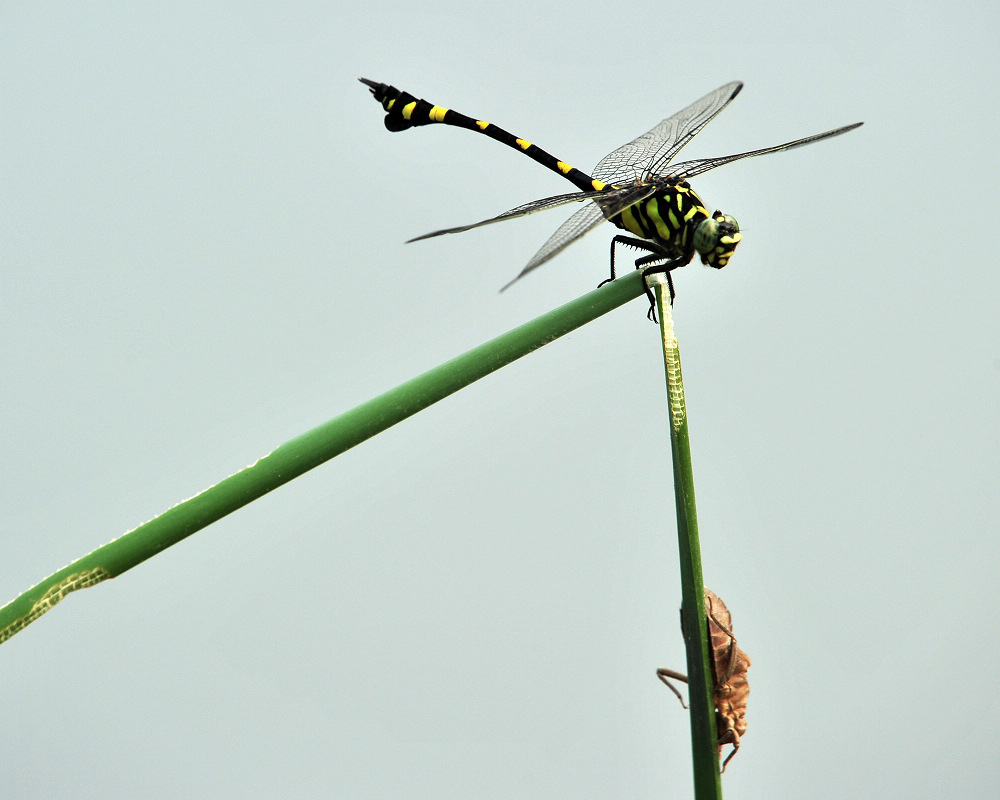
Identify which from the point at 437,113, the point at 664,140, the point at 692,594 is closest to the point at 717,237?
the point at 664,140

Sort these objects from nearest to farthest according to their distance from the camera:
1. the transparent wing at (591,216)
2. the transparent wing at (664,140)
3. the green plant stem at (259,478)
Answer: the green plant stem at (259,478) < the transparent wing at (591,216) < the transparent wing at (664,140)

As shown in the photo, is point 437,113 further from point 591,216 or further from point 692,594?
point 692,594

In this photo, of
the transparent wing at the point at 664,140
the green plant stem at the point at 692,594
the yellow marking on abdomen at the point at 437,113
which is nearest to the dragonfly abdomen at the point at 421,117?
the yellow marking on abdomen at the point at 437,113

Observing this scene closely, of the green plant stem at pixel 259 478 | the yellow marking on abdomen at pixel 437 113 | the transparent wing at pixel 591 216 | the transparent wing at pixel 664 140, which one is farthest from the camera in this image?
the yellow marking on abdomen at pixel 437 113

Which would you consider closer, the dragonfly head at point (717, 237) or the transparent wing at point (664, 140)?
the dragonfly head at point (717, 237)

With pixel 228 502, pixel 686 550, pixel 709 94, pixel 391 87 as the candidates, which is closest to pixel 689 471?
pixel 686 550

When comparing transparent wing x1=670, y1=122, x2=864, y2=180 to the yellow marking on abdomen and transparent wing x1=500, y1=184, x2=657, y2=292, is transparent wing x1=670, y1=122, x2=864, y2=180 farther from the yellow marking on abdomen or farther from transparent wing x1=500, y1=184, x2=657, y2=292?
the yellow marking on abdomen

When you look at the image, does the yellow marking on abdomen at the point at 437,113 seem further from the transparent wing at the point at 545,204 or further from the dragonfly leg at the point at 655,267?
the dragonfly leg at the point at 655,267
